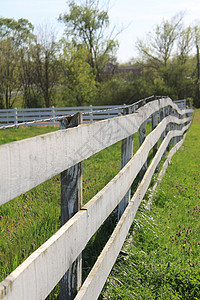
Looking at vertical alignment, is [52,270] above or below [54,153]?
below

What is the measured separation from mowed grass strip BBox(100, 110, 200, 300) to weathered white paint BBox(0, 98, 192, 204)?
1.17 m

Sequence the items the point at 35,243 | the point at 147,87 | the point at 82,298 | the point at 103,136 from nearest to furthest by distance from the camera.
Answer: the point at 82,298 < the point at 103,136 < the point at 35,243 < the point at 147,87

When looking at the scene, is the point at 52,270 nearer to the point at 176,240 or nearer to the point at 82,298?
the point at 82,298

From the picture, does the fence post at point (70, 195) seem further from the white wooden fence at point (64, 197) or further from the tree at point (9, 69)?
the tree at point (9, 69)

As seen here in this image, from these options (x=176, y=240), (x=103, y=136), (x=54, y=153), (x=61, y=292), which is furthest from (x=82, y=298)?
(x=176, y=240)

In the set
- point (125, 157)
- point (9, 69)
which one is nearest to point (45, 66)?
point (9, 69)

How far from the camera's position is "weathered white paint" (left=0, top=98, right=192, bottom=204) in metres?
1.17

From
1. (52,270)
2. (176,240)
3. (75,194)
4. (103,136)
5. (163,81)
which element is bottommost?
(176,240)

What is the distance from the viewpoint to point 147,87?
1368 inches

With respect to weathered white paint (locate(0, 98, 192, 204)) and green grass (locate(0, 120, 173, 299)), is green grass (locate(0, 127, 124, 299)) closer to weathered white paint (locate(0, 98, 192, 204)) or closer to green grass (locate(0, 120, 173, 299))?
green grass (locate(0, 120, 173, 299))

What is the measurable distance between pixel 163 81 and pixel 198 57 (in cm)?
992

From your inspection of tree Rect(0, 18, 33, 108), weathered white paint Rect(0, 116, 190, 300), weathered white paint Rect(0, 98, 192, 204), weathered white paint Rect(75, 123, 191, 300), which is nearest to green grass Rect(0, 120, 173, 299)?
weathered white paint Rect(75, 123, 191, 300)

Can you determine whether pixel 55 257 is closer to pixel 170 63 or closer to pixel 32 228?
pixel 32 228

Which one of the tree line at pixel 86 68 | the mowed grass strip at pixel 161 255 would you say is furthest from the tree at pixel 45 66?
the mowed grass strip at pixel 161 255
